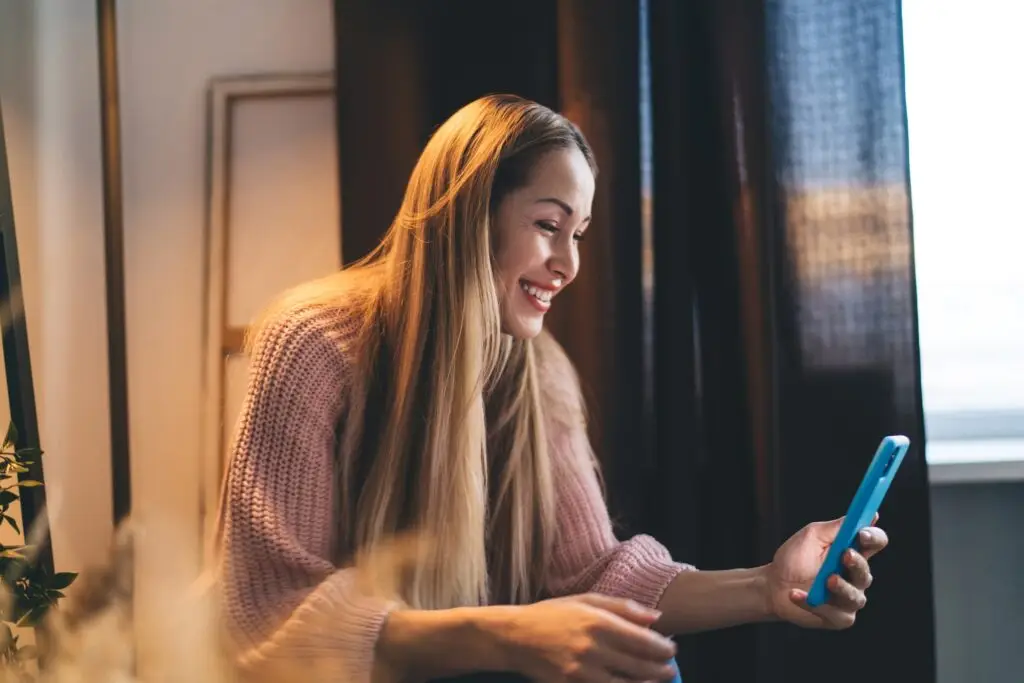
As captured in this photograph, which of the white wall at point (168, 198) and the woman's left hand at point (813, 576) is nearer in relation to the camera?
the woman's left hand at point (813, 576)

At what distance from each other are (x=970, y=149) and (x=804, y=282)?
315 mm

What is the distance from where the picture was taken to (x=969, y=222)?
1078 mm

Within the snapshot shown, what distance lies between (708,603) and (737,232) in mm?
372

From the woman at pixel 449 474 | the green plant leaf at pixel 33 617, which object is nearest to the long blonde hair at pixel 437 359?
the woman at pixel 449 474

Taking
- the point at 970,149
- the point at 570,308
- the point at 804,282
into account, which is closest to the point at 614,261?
the point at 570,308

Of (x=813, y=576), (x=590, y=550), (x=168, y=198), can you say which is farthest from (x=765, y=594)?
(x=168, y=198)

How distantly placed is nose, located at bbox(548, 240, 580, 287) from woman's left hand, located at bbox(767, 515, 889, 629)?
1.02ft

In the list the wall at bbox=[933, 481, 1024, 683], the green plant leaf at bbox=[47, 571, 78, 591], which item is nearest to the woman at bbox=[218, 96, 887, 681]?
the green plant leaf at bbox=[47, 571, 78, 591]

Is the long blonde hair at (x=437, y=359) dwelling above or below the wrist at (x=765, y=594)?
above

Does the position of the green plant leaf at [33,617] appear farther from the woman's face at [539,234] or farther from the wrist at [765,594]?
the wrist at [765,594]

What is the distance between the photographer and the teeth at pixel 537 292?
0.79 metres

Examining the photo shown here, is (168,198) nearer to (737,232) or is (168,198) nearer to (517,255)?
(517,255)

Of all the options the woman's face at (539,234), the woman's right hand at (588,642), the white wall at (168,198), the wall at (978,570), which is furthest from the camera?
the wall at (978,570)

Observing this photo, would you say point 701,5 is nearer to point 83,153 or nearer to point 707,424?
point 707,424
